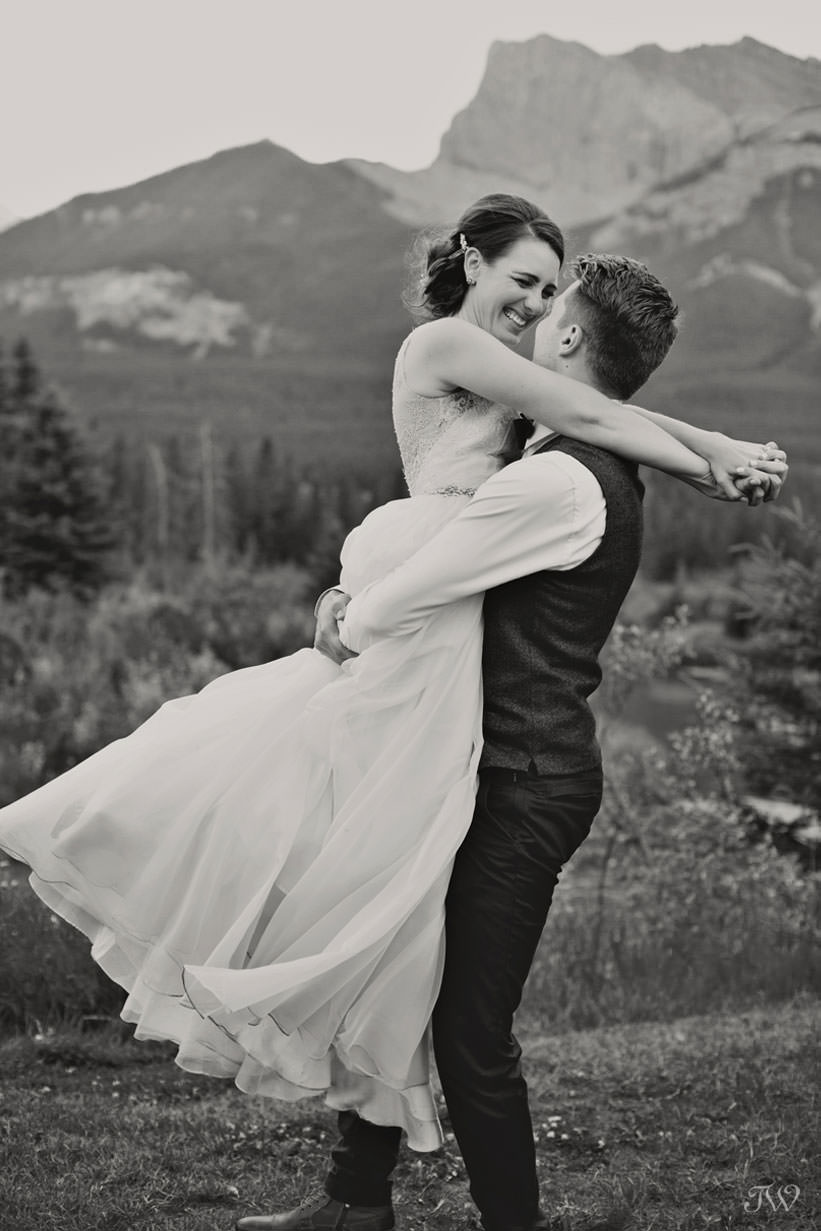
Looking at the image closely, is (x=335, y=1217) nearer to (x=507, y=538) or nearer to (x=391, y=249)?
(x=507, y=538)

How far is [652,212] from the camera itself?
1918 inches

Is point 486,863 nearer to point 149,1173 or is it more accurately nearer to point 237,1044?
point 237,1044

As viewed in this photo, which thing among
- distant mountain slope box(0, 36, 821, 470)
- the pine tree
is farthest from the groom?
distant mountain slope box(0, 36, 821, 470)

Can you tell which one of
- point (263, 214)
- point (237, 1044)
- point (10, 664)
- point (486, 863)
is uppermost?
point (263, 214)

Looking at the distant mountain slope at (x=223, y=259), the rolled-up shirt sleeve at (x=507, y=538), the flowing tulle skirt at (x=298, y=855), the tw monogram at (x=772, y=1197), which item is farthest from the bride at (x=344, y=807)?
the distant mountain slope at (x=223, y=259)

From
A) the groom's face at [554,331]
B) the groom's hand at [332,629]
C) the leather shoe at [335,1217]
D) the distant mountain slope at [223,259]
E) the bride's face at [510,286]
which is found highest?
the distant mountain slope at [223,259]

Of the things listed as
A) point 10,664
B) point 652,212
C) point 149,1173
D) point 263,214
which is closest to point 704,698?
point 149,1173

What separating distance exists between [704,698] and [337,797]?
523cm

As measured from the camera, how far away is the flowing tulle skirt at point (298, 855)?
2738mm

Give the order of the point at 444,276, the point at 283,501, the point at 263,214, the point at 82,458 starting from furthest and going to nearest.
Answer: the point at 263,214, the point at 283,501, the point at 82,458, the point at 444,276

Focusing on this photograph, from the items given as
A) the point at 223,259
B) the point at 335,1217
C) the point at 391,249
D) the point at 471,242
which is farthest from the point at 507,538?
the point at 391,249

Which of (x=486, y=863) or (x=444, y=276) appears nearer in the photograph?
(x=486, y=863)

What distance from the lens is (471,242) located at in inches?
118

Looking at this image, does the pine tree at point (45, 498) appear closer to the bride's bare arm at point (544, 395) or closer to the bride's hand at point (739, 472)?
the bride's bare arm at point (544, 395)
